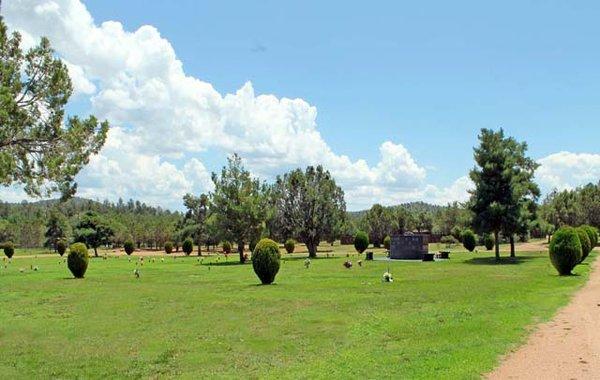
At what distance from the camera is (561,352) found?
42.2 ft

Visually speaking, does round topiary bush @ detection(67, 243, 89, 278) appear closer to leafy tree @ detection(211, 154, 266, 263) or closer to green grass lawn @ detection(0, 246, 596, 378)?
green grass lawn @ detection(0, 246, 596, 378)

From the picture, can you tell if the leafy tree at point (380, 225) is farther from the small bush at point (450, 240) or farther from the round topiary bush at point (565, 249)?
the round topiary bush at point (565, 249)

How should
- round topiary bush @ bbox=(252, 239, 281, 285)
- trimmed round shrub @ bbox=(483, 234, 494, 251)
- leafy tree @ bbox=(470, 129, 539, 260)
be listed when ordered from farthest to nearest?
trimmed round shrub @ bbox=(483, 234, 494, 251) → leafy tree @ bbox=(470, 129, 539, 260) → round topiary bush @ bbox=(252, 239, 281, 285)

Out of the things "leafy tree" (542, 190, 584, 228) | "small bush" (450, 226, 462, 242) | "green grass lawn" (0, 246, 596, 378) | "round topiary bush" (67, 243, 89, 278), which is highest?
"leafy tree" (542, 190, 584, 228)

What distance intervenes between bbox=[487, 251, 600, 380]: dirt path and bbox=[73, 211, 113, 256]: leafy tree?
281 ft

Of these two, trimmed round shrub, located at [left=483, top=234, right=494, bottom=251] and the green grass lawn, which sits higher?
trimmed round shrub, located at [left=483, top=234, right=494, bottom=251]

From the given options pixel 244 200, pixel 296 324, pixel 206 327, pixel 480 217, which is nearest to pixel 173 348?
pixel 206 327

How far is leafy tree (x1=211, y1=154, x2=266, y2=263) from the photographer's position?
60312 millimetres

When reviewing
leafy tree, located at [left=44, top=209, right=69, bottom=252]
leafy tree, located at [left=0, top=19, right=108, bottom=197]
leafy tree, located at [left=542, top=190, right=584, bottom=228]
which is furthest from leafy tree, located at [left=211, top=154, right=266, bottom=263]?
leafy tree, located at [left=44, top=209, right=69, bottom=252]

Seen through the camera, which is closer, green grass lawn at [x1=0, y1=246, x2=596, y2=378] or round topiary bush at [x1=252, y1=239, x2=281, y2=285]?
green grass lawn at [x1=0, y1=246, x2=596, y2=378]

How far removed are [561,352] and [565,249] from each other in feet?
67.4

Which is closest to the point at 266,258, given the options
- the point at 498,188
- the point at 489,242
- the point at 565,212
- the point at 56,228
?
the point at 498,188

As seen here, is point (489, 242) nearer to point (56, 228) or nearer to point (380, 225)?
point (380, 225)

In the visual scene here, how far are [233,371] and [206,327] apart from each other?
594 centimetres
